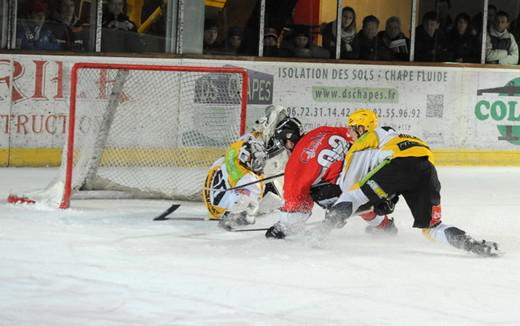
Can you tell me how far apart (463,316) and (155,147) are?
3765mm

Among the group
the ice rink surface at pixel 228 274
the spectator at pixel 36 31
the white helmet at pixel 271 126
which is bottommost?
the ice rink surface at pixel 228 274

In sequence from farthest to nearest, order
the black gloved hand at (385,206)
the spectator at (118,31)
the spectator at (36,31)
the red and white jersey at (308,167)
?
the spectator at (118,31), the spectator at (36,31), the red and white jersey at (308,167), the black gloved hand at (385,206)

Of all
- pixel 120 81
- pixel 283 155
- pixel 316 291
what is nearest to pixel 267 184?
pixel 283 155

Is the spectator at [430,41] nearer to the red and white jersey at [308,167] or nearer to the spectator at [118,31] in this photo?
the spectator at [118,31]

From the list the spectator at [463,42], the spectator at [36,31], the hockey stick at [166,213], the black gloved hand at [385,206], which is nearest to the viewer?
the black gloved hand at [385,206]

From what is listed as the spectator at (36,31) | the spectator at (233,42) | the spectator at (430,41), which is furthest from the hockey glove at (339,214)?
the spectator at (430,41)

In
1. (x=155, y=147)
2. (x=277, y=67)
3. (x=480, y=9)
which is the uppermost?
(x=480, y=9)

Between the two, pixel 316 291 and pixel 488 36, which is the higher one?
pixel 488 36

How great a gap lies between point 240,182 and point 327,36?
3876mm

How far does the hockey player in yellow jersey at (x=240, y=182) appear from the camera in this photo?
639 cm

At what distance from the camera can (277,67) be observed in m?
9.63

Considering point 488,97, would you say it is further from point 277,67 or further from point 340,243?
point 340,243

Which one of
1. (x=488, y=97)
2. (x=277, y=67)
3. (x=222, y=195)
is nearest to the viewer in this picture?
(x=222, y=195)

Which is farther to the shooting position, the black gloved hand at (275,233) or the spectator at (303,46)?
the spectator at (303,46)
